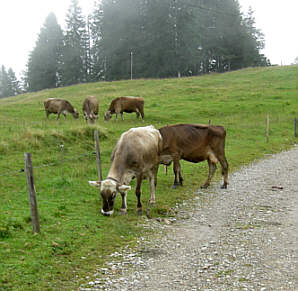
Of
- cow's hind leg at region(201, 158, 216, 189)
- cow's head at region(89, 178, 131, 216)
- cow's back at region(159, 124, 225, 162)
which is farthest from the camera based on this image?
cow's hind leg at region(201, 158, 216, 189)

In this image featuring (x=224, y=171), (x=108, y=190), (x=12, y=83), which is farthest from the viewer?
(x=12, y=83)

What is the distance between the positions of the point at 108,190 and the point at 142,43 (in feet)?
176

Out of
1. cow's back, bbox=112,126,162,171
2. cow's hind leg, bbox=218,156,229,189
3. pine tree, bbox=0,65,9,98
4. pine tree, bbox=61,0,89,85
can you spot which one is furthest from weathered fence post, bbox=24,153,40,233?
pine tree, bbox=0,65,9,98

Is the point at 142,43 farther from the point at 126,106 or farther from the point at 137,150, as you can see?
the point at 137,150

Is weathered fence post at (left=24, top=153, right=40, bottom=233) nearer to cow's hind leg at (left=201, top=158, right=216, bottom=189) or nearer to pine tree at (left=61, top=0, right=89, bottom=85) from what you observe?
cow's hind leg at (left=201, top=158, right=216, bottom=189)

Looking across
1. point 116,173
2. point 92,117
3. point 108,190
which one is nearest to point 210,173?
point 116,173

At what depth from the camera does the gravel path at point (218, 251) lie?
4957 millimetres

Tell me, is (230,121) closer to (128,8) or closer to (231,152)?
(231,152)

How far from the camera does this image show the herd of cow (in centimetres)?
750

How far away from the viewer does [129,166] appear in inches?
311

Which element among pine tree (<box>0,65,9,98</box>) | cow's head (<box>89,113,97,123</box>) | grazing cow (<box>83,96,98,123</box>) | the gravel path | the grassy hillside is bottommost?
the gravel path

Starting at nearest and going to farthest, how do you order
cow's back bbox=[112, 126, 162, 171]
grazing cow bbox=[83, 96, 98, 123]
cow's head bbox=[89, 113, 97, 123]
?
cow's back bbox=[112, 126, 162, 171] < cow's head bbox=[89, 113, 97, 123] < grazing cow bbox=[83, 96, 98, 123]

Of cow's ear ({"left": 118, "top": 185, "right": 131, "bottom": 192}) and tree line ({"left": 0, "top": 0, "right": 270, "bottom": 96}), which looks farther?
tree line ({"left": 0, "top": 0, "right": 270, "bottom": 96})

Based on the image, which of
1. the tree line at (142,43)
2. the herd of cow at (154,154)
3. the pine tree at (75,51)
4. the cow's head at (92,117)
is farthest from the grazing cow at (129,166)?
the pine tree at (75,51)
